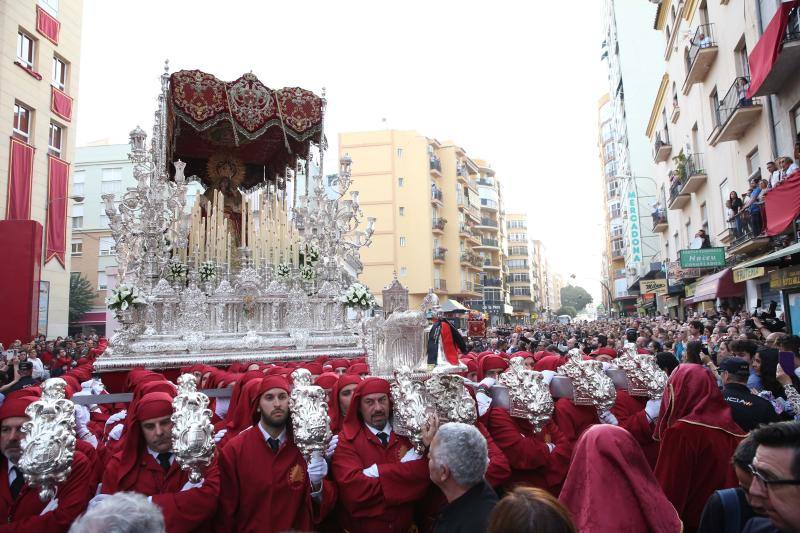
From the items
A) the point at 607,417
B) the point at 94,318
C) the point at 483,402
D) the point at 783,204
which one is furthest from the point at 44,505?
the point at 94,318

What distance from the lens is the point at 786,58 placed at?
10281mm

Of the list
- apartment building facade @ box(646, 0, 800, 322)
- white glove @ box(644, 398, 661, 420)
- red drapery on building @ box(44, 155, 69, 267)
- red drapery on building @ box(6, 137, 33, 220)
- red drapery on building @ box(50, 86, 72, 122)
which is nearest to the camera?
white glove @ box(644, 398, 661, 420)

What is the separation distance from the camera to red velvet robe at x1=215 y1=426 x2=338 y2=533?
11.2 ft

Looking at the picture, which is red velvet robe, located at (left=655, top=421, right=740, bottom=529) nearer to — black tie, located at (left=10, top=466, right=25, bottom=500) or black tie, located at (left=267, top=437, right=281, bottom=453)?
black tie, located at (left=267, top=437, right=281, bottom=453)

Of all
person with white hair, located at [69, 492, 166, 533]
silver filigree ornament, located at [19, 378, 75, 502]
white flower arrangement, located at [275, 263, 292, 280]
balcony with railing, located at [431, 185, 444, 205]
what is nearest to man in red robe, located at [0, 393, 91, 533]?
silver filigree ornament, located at [19, 378, 75, 502]

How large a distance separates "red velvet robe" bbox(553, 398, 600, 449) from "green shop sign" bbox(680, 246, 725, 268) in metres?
12.7

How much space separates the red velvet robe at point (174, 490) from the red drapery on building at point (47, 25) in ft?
74.1

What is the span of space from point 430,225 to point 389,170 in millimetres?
5334

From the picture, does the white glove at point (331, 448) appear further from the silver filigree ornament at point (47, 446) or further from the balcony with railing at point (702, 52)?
the balcony with railing at point (702, 52)

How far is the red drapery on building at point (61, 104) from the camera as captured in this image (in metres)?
21.1

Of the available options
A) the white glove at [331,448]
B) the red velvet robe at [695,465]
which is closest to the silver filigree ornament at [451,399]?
the white glove at [331,448]

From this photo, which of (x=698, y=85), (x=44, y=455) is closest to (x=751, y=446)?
(x=44, y=455)

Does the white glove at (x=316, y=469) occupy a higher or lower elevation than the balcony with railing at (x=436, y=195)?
lower

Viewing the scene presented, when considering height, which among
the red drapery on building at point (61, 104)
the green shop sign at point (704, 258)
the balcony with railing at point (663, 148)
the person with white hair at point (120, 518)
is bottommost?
the person with white hair at point (120, 518)
